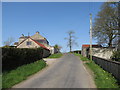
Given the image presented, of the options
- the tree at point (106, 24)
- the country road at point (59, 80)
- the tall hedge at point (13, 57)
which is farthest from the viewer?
the tree at point (106, 24)

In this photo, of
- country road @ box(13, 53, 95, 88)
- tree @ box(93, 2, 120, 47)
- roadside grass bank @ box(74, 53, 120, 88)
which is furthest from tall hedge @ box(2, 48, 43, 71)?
tree @ box(93, 2, 120, 47)

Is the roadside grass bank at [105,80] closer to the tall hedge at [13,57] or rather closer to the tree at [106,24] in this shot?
the tall hedge at [13,57]

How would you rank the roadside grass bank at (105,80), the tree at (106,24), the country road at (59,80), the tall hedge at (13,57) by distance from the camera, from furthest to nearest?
the tree at (106,24), the tall hedge at (13,57), the country road at (59,80), the roadside grass bank at (105,80)

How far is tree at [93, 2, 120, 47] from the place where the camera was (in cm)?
2912

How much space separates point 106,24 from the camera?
30312 millimetres

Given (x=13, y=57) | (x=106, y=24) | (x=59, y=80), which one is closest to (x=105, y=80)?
(x=59, y=80)

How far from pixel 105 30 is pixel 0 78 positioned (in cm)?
2464

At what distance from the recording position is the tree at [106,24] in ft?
95.6

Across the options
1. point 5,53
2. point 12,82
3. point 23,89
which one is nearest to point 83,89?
point 23,89

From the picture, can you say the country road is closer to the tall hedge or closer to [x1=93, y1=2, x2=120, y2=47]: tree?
the tall hedge

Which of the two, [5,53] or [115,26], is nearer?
[5,53]

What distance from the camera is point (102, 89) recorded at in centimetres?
841

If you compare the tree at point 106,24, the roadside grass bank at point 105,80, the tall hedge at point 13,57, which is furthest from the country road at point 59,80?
the tree at point 106,24

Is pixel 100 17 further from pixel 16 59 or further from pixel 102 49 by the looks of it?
pixel 16 59
